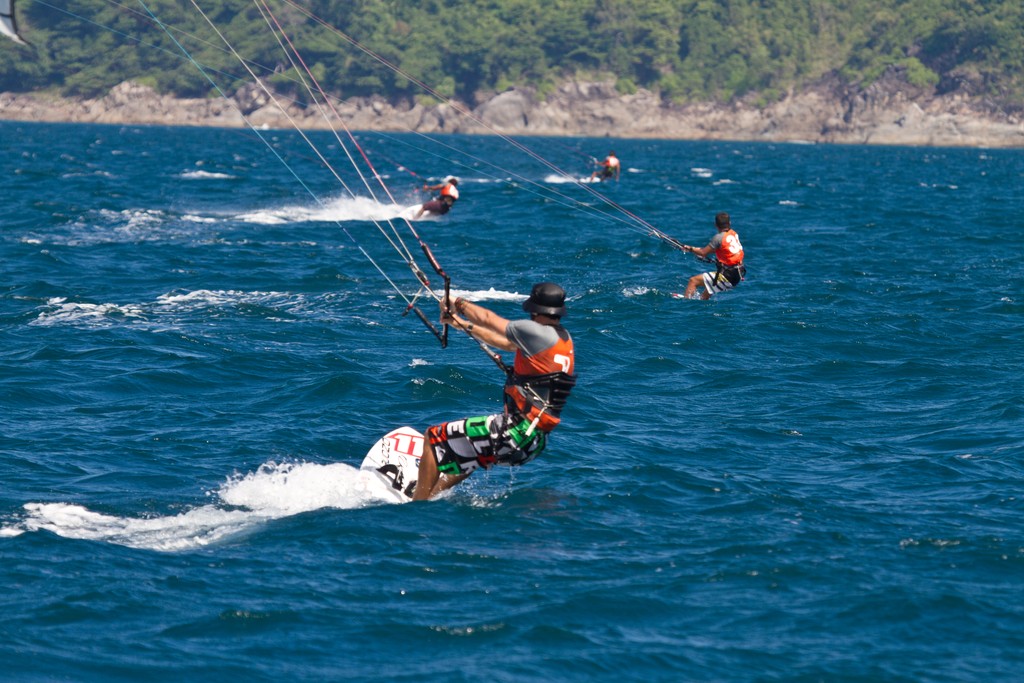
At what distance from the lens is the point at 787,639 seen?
8.88 metres

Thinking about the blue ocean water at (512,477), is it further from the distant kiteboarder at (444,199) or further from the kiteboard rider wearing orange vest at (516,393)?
the distant kiteboarder at (444,199)

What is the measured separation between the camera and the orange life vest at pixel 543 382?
35.9 feet

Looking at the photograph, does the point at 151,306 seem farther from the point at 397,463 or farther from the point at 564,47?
the point at 564,47

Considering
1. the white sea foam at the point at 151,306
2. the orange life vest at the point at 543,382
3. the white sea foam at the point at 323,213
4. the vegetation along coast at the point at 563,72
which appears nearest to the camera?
the orange life vest at the point at 543,382

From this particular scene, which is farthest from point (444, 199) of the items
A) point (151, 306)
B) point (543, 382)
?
point (543, 382)

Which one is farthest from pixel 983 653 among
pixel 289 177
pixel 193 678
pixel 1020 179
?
pixel 1020 179

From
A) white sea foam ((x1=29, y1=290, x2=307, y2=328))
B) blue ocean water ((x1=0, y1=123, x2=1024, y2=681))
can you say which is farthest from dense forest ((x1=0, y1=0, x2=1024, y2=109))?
white sea foam ((x1=29, y1=290, x2=307, y2=328))

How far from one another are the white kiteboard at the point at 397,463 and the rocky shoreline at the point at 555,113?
155m

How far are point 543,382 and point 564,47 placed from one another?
168271mm

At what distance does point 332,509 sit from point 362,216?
2948 centimetres

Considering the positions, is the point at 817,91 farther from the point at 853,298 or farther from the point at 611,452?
the point at 611,452

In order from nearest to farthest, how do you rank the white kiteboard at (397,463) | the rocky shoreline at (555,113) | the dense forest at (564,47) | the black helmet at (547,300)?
1. the black helmet at (547,300)
2. the white kiteboard at (397,463)
3. the dense forest at (564,47)
4. the rocky shoreline at (555,113)

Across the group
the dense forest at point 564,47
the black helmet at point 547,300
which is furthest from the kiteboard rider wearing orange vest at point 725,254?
the dense forest at point 564,47

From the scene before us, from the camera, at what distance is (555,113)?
16825 centimetres
